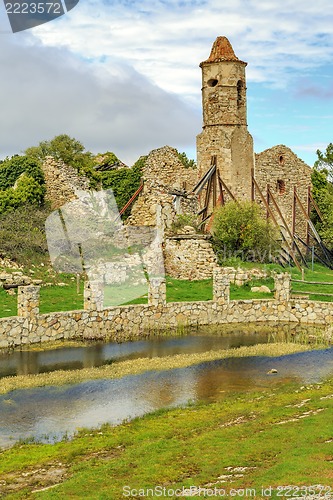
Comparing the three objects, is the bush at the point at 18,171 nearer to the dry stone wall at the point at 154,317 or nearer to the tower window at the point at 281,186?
the dry stone wall at the point at 154,317

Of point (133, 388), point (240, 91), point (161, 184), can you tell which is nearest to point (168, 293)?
point (161, 184)

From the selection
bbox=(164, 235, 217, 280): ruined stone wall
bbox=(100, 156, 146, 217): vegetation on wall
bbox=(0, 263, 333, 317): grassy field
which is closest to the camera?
bbox=(0, 263, 333, 317): grassy field

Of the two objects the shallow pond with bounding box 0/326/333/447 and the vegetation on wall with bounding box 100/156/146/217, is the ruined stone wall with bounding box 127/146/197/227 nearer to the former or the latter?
the vegetation on wall with bounding box 100/156/146/217

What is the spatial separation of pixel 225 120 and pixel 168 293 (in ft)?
50.7

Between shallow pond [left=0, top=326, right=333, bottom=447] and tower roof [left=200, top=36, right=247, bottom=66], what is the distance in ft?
75.1

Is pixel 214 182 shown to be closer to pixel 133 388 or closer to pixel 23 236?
pixel 23 236

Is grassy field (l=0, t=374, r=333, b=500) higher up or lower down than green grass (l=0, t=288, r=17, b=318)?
lower down

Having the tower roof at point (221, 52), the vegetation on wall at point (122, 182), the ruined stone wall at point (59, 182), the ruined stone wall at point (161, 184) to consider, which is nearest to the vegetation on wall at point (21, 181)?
the ruined stone wall at point (59, 182)

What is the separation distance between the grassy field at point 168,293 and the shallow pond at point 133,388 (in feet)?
10.8

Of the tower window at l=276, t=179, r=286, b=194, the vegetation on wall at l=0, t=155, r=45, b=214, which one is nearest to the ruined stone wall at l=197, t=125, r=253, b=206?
the tower window at l=276, t=179, r=286, b=194

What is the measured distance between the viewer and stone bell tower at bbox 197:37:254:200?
42.4 metres

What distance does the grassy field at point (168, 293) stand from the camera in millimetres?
26800

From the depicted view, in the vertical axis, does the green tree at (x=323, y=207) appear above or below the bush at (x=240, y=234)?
above

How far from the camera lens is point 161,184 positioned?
3881 centimetres
